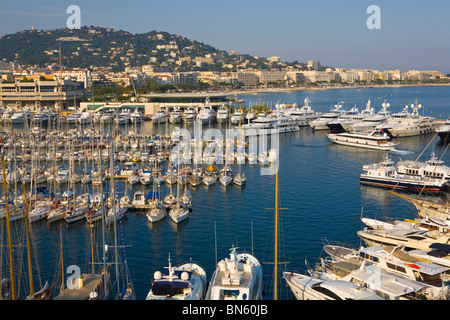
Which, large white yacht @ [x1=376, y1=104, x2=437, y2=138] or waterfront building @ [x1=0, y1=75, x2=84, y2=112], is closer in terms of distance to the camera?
large white yacht @ [x1=376, y1=104, x2=437, y2=138]

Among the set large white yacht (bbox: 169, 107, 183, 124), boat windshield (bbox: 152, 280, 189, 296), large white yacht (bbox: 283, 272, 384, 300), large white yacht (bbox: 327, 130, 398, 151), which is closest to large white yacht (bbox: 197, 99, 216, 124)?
large white yacht (bbox: 169, 107, 183, 124)

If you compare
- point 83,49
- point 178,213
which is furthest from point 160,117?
point 83,49

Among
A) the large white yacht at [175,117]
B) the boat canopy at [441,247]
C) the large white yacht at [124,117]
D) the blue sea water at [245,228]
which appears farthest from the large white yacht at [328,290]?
the large white yacht at [175,117]

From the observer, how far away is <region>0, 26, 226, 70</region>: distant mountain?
465ft

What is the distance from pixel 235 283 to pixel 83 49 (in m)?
164

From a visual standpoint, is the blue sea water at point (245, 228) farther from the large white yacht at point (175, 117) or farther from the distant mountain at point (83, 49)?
the distant mountain at point (83, 49)

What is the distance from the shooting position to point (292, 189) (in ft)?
72.4

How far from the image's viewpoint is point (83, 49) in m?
161

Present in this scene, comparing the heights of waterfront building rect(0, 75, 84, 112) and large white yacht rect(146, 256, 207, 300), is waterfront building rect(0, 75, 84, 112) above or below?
above

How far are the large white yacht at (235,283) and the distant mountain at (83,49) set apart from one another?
13066 cm

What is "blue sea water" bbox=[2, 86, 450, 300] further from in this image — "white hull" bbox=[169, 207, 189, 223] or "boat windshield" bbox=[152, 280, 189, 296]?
"boat windshield" bbox=[152, 280, 189, 296]

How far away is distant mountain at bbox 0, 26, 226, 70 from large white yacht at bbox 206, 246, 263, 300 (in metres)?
131

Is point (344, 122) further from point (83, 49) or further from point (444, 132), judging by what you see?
point (83, 49)

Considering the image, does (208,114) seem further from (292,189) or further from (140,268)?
(140,268)
